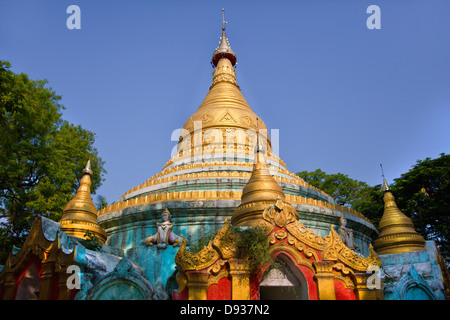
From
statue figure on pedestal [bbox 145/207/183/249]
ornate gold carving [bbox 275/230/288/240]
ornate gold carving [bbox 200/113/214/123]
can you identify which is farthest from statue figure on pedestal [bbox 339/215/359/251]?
ornate gold carving [bbox 200/113/214/123]

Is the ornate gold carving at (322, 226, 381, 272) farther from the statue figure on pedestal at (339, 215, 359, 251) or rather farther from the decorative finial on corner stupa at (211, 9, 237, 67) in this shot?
the decorative finial on corner stupa at (211, 9, 237, 67)

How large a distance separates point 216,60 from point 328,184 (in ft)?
48.2

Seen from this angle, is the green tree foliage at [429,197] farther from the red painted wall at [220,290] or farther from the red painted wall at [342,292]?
the red painted wall at [220,290]

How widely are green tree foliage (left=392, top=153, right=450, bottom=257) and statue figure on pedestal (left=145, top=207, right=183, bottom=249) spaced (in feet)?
49.8

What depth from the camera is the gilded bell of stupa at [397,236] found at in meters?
13.6

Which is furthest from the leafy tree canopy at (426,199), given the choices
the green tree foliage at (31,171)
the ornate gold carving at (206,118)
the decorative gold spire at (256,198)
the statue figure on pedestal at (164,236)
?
the green tree foliage at (31,171)

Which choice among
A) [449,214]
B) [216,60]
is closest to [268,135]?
[216,60]

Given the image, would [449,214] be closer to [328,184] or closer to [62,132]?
[328,184]

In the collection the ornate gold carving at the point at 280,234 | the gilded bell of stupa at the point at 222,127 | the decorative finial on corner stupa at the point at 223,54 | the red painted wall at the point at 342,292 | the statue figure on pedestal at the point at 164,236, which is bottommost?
the red painted wall at the point at 342,292

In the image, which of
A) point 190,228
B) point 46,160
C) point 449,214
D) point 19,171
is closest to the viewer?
point 190,228

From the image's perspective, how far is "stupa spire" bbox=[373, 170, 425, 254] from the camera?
44.6 ft

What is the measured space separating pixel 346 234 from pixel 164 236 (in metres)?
6.36

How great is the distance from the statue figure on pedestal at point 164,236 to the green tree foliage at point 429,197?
15.2 meters
